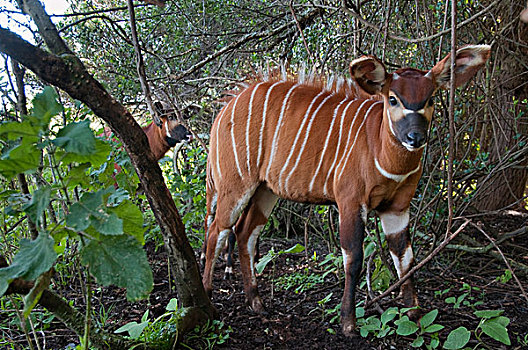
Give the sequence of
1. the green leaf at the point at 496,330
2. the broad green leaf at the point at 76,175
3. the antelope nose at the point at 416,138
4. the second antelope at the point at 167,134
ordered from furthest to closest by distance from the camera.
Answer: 1. the second antelope at the point at 167,134
2. the antelope nose at the point at 416,138
3. the green leaf at the point at 496,330
4. the broad green leaf at the point at 76,175

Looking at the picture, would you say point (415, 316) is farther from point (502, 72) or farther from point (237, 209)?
point (502, 72)

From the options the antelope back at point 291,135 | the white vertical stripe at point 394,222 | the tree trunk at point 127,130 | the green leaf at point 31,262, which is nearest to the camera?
the green leaf at point 31,262

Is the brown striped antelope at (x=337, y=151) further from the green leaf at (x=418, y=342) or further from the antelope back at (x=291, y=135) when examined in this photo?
the green leaf at (x=418, y=342)

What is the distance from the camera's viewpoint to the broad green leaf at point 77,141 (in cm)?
133

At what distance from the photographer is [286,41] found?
4.82m

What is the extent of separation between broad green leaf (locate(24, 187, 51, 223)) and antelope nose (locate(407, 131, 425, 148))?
1705 mm

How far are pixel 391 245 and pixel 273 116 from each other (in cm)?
117

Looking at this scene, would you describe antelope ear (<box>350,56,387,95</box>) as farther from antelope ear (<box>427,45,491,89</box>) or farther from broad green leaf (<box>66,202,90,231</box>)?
broad green leaf (<box>66,202,90,231</box>)

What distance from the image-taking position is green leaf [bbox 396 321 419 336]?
91.3 inches

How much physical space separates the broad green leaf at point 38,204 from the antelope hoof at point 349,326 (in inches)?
74.1

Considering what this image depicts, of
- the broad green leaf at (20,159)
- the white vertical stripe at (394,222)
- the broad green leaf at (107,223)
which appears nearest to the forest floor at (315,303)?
the white vertical stripe at (394,222)

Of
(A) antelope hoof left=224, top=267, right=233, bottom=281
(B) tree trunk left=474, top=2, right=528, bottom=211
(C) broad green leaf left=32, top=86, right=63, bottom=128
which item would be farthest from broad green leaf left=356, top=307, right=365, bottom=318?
(C) broad green leaf left=32, top=86, right=63, bottom=128

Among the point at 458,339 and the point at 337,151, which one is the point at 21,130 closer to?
the point at 337,151

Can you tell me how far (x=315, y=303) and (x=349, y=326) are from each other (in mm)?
590
